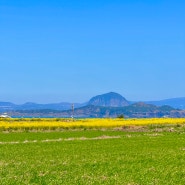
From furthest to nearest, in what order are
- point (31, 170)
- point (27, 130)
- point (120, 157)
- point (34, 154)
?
point (27, 130) → point (34, 154) → point (120, 157) → point (31, 170)

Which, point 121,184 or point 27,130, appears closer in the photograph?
point 121,184

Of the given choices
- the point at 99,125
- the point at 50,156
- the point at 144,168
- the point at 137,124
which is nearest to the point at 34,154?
the point at 50,156

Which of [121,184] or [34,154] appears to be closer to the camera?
[121,184]

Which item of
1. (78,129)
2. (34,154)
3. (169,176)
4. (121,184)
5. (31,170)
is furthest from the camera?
(78,129)

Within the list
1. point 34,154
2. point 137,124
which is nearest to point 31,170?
point 34,154

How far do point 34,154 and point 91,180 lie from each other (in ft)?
46.0

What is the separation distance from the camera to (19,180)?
2156cm

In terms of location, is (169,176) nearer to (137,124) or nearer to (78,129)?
(78,129)

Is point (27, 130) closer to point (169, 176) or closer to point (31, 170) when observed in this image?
point (31, 170)

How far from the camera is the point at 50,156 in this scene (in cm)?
3288

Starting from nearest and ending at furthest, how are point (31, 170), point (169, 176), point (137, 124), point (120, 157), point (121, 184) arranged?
point (121, 184), point (169, 176), point (31, 170), point (120, 157), point (137, 124)

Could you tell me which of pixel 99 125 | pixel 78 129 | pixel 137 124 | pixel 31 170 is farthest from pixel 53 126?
pixel 31 170

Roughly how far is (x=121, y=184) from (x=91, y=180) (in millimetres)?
1849

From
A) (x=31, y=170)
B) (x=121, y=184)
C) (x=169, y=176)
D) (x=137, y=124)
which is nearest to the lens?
(x=121, y=184)
